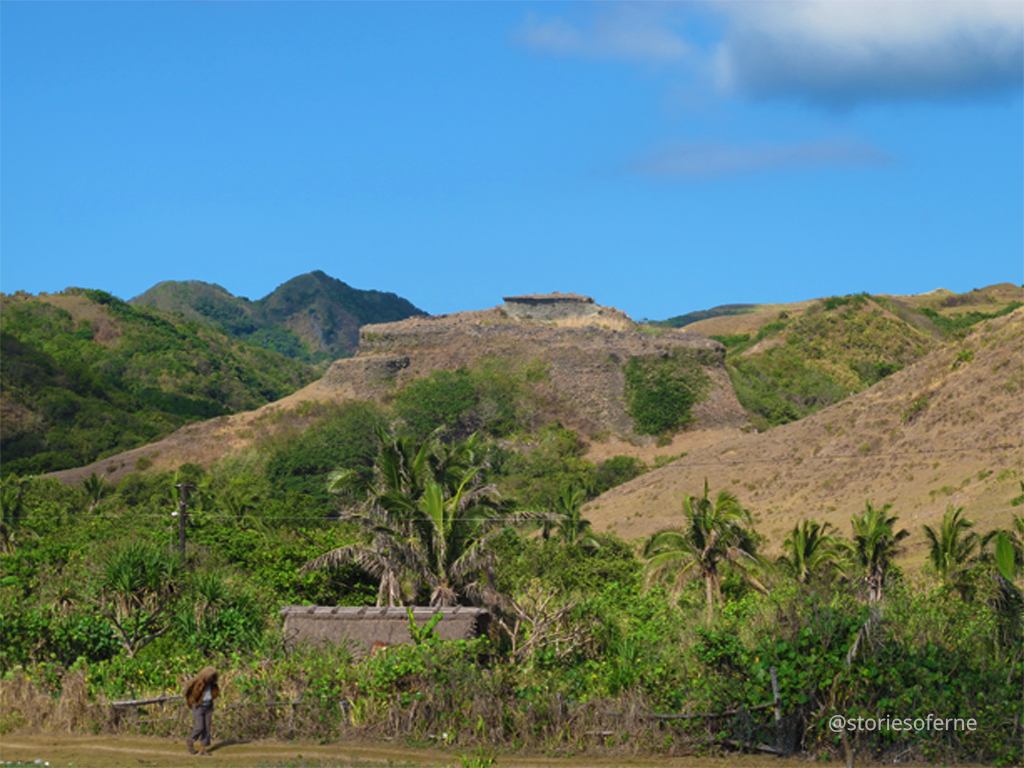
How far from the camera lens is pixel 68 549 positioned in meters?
28.6

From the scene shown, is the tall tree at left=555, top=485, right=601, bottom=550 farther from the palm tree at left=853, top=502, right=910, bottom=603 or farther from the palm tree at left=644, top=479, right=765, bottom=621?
the palm tree at left=853, top=502, right=910, bottom=603

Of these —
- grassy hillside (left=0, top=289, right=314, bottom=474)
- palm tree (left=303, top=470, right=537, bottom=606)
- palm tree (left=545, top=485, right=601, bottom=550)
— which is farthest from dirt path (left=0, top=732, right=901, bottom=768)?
grassy hillside (left=0, top=289, right=314, bottom=474)

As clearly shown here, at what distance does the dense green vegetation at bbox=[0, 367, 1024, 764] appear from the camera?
14.2m

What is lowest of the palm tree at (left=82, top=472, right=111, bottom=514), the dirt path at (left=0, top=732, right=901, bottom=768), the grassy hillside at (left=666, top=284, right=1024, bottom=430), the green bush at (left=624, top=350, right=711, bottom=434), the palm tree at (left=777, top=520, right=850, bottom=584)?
the dirt path at (left=0, top=732, right=901, bottom=768)

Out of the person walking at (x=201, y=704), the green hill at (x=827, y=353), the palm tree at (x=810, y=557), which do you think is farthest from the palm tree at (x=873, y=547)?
the green hill at (x=827, y=353)

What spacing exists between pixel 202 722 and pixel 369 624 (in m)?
4.59

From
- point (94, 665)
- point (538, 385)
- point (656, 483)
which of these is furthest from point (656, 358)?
point (94, 665)

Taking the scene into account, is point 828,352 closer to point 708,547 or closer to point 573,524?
point 573,524

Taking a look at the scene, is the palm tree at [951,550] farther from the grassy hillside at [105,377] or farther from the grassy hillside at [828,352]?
the grassy hillside at [105,377]

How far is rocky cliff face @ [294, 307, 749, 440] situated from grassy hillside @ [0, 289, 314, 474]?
13.7 metres

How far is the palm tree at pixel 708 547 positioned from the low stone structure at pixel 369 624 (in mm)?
6949

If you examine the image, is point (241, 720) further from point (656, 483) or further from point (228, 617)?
point (656, 483)

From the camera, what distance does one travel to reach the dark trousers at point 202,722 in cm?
1441

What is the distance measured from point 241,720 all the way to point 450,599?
7388 mm
